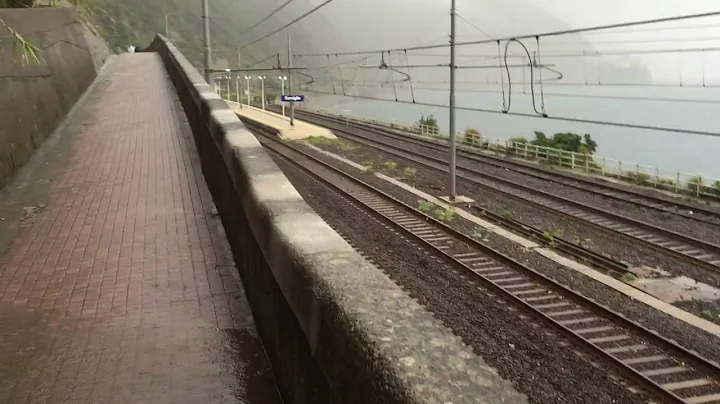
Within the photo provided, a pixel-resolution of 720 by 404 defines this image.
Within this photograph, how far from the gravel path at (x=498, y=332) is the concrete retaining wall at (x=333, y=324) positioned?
118 inches

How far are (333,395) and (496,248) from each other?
1155cm

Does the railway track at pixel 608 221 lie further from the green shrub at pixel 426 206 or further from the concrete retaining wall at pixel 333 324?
the concrete retaining wall at pixel 333 324

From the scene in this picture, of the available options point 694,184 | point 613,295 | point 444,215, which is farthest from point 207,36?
point 694,184

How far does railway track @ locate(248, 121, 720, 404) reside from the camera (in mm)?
7695

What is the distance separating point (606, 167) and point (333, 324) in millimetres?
25046

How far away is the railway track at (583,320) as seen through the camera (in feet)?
25.2

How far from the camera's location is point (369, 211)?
1606 centimetres

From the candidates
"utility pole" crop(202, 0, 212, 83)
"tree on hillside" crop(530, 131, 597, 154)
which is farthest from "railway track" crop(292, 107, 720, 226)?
"utility pole" crop(202, 0, 212, 83)

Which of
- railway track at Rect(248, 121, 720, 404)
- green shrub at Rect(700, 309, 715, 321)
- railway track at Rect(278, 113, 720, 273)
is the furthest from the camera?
railway track at Rect(278, 113, 720, 273)

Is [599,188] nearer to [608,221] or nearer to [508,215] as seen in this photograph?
[608,221]

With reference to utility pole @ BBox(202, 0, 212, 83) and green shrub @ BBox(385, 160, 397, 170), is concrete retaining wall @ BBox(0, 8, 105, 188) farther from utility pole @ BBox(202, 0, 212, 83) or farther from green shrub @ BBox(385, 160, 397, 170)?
green shrub @ BBox(385, 160, 397, 170)

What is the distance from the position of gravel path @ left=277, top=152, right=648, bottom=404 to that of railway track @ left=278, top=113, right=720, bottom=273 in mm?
4920

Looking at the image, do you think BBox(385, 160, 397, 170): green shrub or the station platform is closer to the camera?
BBox(385, 160, 397, 170): green shrub

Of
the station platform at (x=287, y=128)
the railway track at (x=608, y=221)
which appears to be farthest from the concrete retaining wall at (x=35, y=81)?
the station platform at (x=287, y=128)
